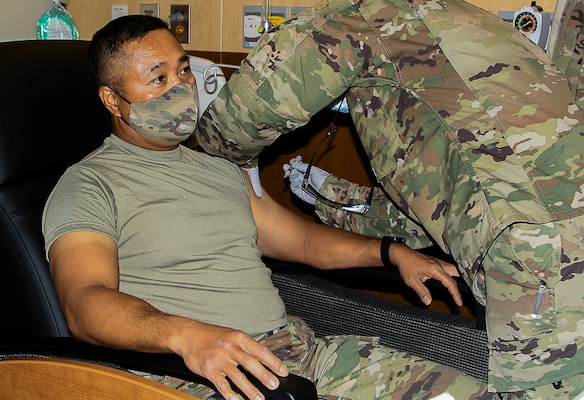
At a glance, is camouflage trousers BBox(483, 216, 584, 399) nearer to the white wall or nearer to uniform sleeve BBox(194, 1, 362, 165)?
uniform sleeve BBox(194, 1, 362, 165)

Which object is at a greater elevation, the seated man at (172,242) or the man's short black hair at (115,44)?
the man's short black hair at (115,44)

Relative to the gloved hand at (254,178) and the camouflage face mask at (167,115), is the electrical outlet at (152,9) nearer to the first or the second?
the gloved hand at (254,178)

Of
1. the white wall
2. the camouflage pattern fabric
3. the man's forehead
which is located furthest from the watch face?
the white wall

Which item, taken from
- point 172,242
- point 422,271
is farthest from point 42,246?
point 422,271

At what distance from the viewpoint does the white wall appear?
2.99 m

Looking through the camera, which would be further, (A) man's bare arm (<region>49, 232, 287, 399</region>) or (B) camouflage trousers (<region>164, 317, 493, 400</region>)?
(B) camouflage trousers (<region>164, 317, 493, 400</region>)

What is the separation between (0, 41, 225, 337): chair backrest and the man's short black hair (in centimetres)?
10

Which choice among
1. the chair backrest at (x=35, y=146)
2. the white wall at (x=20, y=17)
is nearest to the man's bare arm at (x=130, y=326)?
the chair backrest at (x=35, y=146)

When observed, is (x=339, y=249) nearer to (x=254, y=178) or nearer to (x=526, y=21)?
(x=254, y=178)

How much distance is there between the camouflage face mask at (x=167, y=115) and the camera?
1.71m

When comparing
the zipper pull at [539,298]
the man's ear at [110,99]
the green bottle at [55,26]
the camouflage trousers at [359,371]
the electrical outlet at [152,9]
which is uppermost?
the man's ear at [110,99]

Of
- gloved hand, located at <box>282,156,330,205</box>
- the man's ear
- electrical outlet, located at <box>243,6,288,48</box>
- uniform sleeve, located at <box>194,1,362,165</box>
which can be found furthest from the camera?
electrical outlet, located at <box>243,6,288,48</box>

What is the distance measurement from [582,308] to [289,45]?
75 cm

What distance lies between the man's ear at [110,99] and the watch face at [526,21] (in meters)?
1.34
